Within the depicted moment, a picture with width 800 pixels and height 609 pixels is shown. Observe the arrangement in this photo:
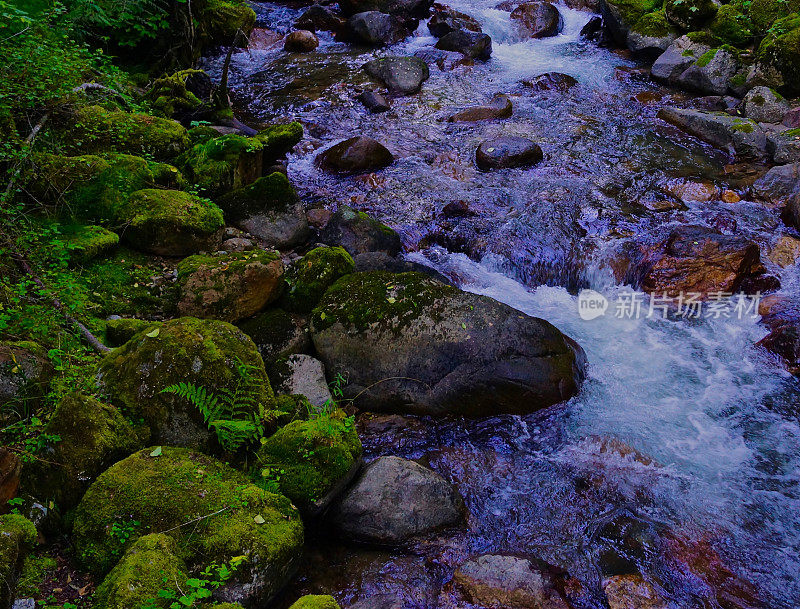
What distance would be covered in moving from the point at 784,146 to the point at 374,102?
297 inches

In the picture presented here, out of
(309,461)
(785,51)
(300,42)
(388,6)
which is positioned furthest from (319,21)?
(309,461)

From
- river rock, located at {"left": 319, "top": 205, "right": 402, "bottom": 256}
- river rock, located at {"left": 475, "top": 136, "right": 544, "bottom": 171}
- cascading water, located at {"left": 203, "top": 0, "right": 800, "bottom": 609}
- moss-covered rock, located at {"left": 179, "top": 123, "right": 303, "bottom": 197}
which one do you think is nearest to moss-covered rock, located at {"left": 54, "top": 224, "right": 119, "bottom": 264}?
moss-covered rock, located at {"left": 179, "top": 123, "right": 303, "bottom": 197}

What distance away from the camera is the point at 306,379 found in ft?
17.1

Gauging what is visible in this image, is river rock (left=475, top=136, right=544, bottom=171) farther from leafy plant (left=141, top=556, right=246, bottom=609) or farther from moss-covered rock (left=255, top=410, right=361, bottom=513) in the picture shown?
leafy plant (left=141, top=556, right=246, bottom=609)

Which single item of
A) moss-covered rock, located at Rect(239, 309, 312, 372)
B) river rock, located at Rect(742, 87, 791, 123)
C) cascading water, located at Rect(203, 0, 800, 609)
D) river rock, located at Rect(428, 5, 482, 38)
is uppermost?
river rock, located at Rect(428, 5, 482, 38)

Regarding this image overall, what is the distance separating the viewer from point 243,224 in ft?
23.6

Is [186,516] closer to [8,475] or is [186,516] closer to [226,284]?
[8,475]

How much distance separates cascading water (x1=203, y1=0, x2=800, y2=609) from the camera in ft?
13.6

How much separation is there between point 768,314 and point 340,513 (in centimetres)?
564

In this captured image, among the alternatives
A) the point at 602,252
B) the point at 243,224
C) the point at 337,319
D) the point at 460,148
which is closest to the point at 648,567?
the point at 337,319

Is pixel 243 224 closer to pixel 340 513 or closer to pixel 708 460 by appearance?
pixel 340 513

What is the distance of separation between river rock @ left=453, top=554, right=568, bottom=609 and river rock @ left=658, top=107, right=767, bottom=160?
8890 millimetres

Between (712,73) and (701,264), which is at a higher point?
(712,73)

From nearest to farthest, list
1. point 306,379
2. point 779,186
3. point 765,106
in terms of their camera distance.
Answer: point 306,379
point 779,186
point 765,106
